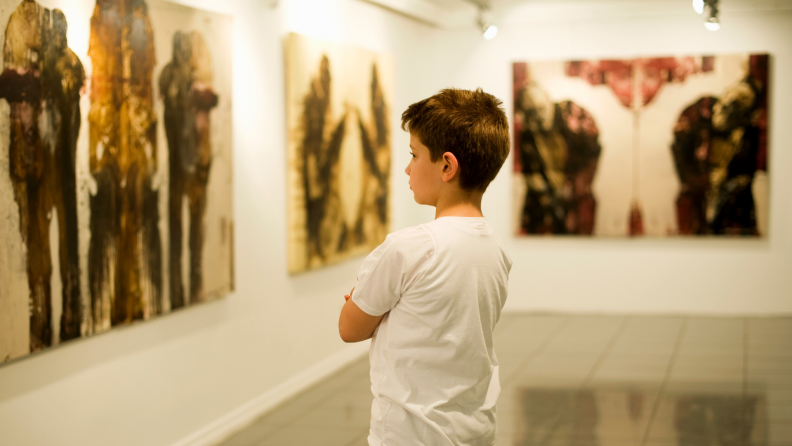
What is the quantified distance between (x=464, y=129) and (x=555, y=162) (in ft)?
21.5

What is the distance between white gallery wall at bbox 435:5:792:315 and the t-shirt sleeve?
6.54 meters

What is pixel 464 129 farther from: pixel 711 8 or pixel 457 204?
pixel 711 8

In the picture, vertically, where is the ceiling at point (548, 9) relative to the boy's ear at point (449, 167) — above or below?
above

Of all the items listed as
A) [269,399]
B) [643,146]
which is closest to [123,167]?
[269,399]

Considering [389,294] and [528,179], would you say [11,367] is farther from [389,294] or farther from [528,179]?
[528,179]

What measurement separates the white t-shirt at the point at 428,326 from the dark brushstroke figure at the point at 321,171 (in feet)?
11.9

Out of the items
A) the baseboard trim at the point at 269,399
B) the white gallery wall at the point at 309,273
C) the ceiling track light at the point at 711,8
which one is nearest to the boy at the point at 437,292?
the white gallery wall at the point at 309,273

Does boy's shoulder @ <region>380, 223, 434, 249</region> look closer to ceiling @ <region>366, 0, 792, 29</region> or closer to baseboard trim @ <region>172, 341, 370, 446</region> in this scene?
baseboard trim @ <region>172, 341, 370, 446</region>

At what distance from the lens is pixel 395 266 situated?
1592 mm

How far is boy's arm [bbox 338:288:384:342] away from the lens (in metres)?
1.64

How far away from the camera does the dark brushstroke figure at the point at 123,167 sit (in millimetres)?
3273

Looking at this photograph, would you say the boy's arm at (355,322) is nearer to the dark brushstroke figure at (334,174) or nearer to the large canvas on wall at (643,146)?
the dark brushstroke figure at (334,174)

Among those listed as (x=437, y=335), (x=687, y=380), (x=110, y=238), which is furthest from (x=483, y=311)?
(x=687, y=380)

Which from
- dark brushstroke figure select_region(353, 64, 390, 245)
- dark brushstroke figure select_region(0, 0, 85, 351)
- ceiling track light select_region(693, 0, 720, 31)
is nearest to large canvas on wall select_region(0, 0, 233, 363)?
dark brushstroke figure select_region(0, 0, 85, 351)
